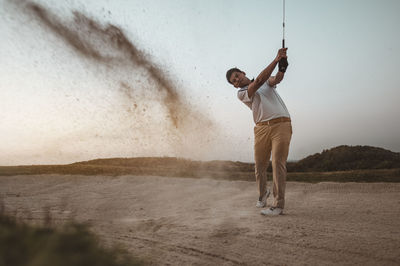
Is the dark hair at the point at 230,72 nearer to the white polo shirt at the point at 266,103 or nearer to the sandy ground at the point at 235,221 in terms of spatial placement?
the white polo shirt at the point at 266,103

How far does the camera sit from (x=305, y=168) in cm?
1098

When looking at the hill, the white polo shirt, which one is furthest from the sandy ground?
the hill

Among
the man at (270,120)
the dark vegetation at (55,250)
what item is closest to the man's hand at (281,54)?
the man at (270,120)

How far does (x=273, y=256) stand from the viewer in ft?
9.97

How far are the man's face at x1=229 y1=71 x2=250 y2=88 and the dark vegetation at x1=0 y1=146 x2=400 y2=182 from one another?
15.1 ft

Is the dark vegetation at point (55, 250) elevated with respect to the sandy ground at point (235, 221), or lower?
elevated

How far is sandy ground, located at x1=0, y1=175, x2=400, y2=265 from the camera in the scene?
3.08m

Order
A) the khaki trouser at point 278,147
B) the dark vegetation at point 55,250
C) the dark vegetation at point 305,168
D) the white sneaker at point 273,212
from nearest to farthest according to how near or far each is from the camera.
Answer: the dark vegetation at point 55,250 < the white sneaker at point 273,212 < the khaki trouser at point 278,147 < the dark vegetation at point 305,168

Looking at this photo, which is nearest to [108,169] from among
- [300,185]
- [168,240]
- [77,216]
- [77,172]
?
[77,172]

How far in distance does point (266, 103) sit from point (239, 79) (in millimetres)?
683

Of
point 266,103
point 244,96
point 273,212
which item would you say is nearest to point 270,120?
point 266,103

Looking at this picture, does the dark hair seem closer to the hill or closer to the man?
the man

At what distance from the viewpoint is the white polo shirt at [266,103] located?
498 cm

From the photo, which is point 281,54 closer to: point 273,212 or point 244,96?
point 244,96
